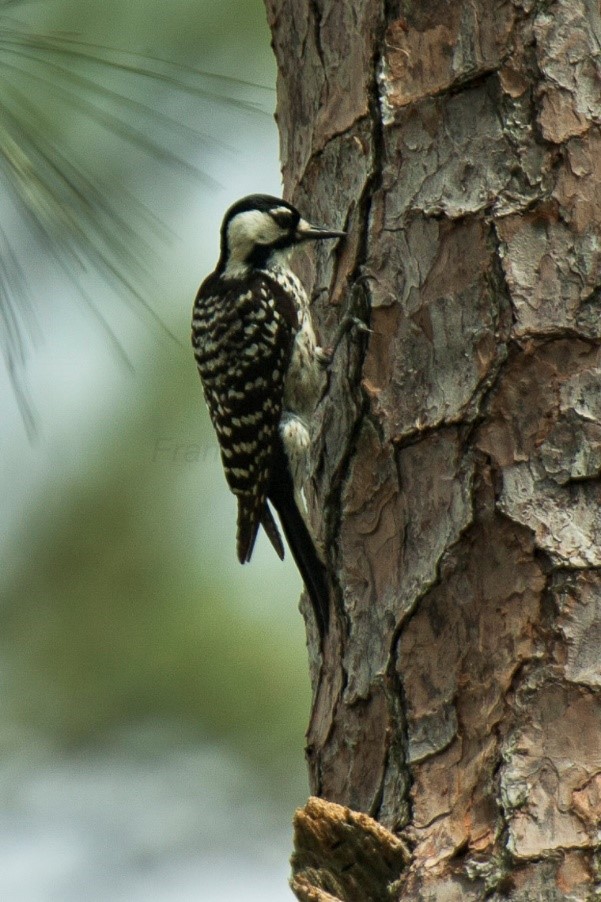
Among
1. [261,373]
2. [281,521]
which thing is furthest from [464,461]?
[261,373]

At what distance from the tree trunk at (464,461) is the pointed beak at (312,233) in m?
0.04

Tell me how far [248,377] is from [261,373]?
4 cm

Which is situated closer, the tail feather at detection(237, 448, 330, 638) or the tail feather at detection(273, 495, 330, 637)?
the tail feather at detection(273, 495, 330, 637)

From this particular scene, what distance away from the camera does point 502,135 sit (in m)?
2.40

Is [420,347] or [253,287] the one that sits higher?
[253,287]

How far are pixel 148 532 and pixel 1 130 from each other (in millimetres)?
1909

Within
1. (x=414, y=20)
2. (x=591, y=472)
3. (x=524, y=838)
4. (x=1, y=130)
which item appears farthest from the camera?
(x=414, y=20)

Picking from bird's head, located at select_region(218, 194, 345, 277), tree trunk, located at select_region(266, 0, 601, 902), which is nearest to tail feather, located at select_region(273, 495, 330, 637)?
tree trunk, located at select_region(266, 0, 601, 902)

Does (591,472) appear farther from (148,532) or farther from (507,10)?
(148,532)

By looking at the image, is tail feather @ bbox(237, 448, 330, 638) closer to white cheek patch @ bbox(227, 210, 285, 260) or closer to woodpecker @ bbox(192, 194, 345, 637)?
woodpecker @ bbox(192, 194, 345, 637)

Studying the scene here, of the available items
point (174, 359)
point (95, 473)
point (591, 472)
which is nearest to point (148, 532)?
point (95, 473)

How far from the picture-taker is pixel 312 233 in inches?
116

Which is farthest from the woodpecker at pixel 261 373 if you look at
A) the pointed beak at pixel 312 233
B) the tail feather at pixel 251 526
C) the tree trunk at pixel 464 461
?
the tree trunk at pixel 464 461

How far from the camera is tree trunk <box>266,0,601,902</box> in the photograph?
204 cm
